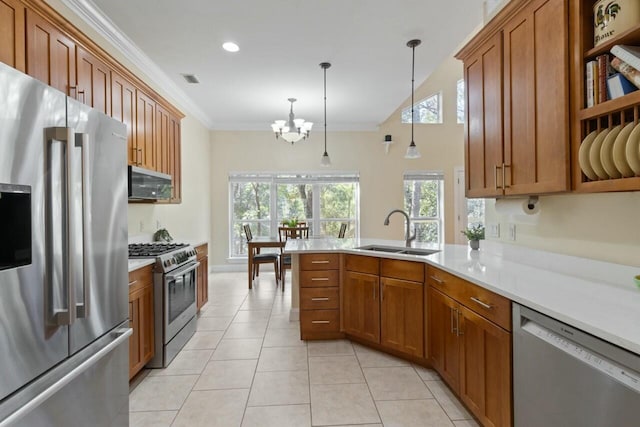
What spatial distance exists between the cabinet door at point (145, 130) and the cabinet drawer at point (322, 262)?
5.83ft

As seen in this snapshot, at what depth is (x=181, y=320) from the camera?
2879mm

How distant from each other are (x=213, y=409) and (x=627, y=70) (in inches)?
108

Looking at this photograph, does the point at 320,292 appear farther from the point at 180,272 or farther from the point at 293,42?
the point at 293,42

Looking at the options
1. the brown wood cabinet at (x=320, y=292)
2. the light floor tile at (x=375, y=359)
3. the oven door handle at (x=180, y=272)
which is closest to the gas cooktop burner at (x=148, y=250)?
the oven door handle at (x=180, y=272)

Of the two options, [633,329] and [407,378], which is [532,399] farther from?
[407,378]

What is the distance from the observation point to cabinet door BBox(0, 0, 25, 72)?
5.36 ft

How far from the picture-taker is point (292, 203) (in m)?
6.39

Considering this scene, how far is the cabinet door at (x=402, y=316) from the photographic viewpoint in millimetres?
2426

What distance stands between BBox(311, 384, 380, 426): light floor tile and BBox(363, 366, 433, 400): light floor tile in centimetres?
9

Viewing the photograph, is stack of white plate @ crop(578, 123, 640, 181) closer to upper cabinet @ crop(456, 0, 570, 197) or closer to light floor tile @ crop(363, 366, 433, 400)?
upper cabinet @ crop(456, 0, 570, 197)

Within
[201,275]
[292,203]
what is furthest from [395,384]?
[292,203]

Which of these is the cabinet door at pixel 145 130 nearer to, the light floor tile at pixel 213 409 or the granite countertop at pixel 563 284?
the light floor tile at pixel 213 409

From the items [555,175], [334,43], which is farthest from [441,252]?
[334,43]

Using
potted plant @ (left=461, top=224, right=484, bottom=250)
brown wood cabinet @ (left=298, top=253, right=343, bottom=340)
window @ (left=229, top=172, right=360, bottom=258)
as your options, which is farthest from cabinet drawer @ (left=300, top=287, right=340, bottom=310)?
window @ (left=229, top=172, right=360, bottom=258)
